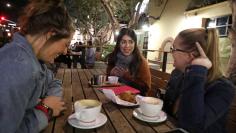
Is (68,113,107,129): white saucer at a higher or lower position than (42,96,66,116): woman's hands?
lower

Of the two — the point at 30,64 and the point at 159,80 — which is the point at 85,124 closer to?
the point at 30,64

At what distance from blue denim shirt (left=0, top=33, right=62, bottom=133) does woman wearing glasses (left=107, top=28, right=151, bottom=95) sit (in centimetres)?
174

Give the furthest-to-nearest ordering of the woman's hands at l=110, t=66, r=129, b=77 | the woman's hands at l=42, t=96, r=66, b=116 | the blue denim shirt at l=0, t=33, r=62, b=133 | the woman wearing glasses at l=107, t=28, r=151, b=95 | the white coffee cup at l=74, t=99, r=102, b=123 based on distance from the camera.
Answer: the woman's hands at l=110, t=66, r=129, b=77 < the woman wearing glasses at l=107, t=28, r=151, b=95 < the woman's hands at l=42, t=96, r=66, b=116 < the white coffee cup at l=74, t=99, r=102, b=123 < the blue denim shirt at l=0, t=33, r=62, b=133

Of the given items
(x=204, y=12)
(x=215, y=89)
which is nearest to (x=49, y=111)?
(x=215, y=89)

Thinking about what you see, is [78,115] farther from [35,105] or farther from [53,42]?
[53,42]

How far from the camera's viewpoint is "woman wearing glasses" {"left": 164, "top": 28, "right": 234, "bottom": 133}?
1.30 meters

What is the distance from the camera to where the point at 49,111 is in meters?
1.24

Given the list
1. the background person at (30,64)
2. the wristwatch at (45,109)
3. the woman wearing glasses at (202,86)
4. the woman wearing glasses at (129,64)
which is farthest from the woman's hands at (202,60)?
the woman wearing glasses at (129,64)

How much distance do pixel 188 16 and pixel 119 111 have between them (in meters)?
9.06

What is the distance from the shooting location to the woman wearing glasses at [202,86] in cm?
130

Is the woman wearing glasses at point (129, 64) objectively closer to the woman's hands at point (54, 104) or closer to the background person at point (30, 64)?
the woman's hands at point (54, 104)

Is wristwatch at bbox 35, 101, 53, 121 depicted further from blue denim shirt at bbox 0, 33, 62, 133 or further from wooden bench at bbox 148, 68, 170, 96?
wooden bench at bbox 148, 68, 170, 96

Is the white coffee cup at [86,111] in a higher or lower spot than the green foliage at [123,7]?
lower

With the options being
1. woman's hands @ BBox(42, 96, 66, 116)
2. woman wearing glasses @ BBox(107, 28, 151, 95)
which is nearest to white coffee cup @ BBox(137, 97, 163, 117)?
woman's hands @ BBox(42, 96, 66, 116)
